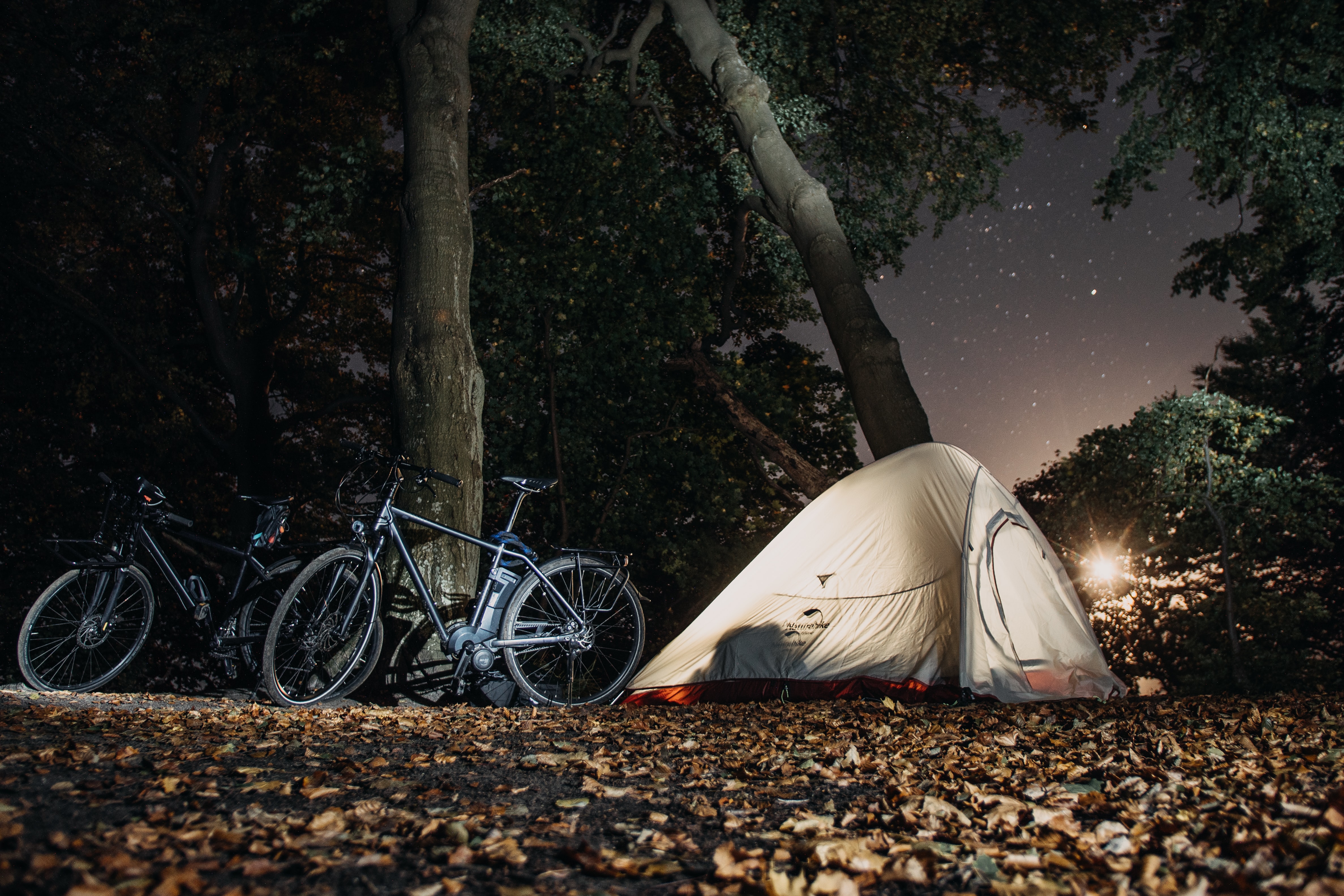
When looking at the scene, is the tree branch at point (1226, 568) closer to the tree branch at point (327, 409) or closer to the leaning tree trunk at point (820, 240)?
the leaning tree trunk at point (820, 240)

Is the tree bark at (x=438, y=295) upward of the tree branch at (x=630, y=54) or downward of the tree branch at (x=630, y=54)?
downward

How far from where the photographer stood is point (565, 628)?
16.5 ft

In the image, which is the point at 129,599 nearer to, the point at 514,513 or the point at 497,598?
the point at 497,598

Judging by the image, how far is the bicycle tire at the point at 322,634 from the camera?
432 cm

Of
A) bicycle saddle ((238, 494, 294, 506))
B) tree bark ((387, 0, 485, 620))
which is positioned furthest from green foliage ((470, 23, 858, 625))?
bicycle saddle ((238, 494, 294, 506))

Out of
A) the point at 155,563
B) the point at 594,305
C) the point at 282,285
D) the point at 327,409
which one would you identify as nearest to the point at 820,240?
the point at 594,305

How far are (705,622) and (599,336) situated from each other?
15.6ft

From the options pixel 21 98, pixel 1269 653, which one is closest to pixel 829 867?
pixel 21 98

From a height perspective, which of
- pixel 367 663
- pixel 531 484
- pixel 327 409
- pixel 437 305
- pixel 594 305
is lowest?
pixel 367 663

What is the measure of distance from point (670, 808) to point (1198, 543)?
14.7 metres

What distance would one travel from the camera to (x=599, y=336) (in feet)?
31.0

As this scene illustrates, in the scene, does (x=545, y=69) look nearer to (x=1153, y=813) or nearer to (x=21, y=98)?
(x=21, y=98)

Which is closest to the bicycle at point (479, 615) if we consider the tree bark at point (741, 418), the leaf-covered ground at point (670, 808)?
the leaf-covered ground at point (670, 808)

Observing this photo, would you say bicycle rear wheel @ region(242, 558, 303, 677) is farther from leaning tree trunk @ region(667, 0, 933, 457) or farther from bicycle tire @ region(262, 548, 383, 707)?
leaning tree trunk @ region(667, 0, 933, 457)
